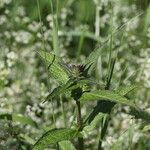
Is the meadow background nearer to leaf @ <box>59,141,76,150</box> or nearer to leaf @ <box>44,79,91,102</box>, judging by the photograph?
leaf @ <box>59,141,76,150</box>

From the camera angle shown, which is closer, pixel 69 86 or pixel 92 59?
pixel 69 86

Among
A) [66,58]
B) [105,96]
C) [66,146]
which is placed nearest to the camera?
[105,96]

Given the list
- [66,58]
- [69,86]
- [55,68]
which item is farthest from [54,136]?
[66,58]

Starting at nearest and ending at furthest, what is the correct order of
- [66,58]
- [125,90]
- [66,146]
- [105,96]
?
1. [105,96]
2. [125,90]
3. [66,146]
4. [66,58]

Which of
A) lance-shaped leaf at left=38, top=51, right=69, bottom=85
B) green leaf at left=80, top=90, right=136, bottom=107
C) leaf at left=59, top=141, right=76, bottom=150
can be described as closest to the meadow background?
leaf at left=59, top=141, right=76, bottom=150

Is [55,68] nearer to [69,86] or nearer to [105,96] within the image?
[69,86]

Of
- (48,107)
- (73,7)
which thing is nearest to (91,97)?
(48,107)

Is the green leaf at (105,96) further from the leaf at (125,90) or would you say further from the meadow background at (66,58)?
the meadow background at (66,58)

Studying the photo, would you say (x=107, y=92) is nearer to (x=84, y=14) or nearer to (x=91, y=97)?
(x=91, y=97)

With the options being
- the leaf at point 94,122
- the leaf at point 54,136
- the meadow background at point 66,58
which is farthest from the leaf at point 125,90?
the meadow background at point 66,58
